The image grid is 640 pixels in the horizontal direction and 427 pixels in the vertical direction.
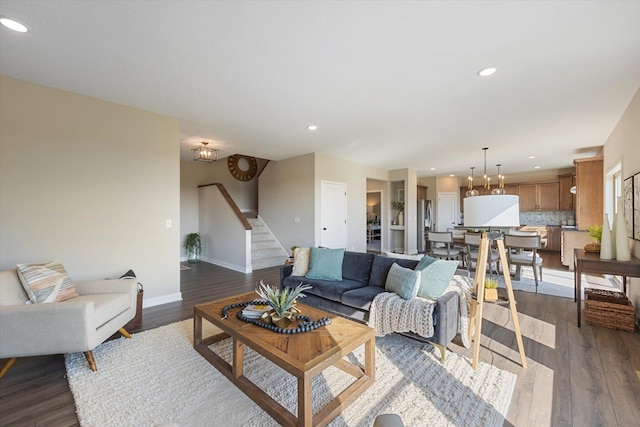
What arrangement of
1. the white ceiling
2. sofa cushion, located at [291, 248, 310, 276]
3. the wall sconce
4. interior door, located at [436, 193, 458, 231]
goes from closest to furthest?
the white ceiling → sofa cushion, located at [291, 248, 310, 276] → the wall sconce → interior door, located at [436, 193, 458, 231]

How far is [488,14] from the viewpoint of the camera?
1865 mm

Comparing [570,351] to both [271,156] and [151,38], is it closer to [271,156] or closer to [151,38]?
[151,38]

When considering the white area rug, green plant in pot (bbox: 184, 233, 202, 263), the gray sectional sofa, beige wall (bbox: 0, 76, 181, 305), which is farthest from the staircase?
the white area rug

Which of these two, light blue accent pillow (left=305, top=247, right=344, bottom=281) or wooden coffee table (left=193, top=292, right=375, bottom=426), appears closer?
wooden coffee table (left=193, top=292, right=375, bottom=426)

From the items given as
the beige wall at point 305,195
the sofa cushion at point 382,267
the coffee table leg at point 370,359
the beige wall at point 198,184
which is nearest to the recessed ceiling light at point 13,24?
the coffee table leg at point 370,359

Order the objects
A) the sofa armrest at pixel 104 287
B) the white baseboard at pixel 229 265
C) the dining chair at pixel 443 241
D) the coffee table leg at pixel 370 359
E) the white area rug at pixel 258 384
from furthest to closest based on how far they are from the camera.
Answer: the white baseboard at pixel 229 265 → the dining chair at pixel 443 241 → the sofa armrest at pixel 104 287 → the coffee table leg at pixel 370 359 → the white area rug at pixel 258 384

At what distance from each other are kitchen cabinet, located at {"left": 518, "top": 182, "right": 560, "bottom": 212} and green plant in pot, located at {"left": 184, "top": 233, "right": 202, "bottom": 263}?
1022 centimetres

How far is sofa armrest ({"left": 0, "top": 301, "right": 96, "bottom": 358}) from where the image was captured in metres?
2.03

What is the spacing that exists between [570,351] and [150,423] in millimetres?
3439

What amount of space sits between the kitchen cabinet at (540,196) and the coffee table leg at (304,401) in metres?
10.2

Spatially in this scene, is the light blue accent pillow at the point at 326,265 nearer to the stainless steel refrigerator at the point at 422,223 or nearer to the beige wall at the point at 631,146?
the beige wall at the point at 631,146

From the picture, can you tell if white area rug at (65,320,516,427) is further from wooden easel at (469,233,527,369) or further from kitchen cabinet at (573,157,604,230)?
kitchen cabinet at (573,157,604,230)

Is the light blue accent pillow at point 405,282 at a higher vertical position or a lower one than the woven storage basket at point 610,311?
higher

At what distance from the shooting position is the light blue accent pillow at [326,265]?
3445 millimetres
